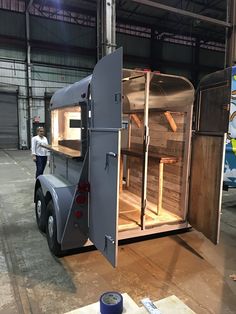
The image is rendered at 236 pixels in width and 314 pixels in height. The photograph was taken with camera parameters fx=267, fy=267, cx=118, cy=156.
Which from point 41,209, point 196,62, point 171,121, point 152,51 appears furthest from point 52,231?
point 196,62

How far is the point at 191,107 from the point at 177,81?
0.41 metres

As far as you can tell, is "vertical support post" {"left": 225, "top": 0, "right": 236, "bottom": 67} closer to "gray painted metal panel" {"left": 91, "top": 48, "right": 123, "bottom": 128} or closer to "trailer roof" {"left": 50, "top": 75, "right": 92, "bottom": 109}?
"trailer roof" {"left": 50, "top": 75, "right": 92, "bottom": 109}

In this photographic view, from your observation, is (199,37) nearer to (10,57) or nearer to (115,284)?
(10,57)

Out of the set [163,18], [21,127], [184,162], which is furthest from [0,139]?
[184,162]

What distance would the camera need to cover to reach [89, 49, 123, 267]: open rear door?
7.61 ft

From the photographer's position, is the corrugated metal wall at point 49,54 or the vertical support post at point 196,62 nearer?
the corrugated metal wall at point 49,54

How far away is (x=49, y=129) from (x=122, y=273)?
6.16 metres

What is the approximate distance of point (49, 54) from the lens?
1619 centimetres

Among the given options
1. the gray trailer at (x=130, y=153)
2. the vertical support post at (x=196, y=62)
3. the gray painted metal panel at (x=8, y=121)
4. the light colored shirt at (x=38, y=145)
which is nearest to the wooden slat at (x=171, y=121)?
the gray trailer at (x=130, y=153)

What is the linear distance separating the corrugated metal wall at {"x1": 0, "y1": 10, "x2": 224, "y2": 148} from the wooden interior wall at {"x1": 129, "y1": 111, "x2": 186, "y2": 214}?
12805mm

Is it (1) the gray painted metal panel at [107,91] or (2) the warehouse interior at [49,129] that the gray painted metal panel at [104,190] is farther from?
(2) the warehouse interior at [49,129]

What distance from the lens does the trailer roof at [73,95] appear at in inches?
121

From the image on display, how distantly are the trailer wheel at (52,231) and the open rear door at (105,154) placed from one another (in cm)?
58

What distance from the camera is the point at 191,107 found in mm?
3734
